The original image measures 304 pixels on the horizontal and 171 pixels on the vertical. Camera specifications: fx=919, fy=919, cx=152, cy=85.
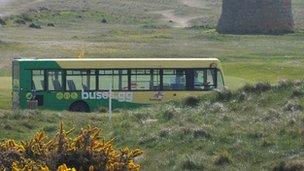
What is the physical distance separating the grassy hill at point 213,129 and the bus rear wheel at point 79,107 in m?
7.36

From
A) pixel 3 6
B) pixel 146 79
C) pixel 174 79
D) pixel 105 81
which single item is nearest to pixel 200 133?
pixel 105 81

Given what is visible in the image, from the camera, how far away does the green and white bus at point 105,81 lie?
90.6 ft

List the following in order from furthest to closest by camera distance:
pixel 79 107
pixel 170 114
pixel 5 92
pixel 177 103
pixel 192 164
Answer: pixel 5 92
pixel 79 107
pixel 177 103
pixel 170 114
pixel 192 164

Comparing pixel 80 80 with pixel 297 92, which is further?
pixel 80 80

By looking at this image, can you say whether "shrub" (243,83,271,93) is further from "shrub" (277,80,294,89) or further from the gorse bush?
the gorse bush

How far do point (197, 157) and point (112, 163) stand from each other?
3340mm

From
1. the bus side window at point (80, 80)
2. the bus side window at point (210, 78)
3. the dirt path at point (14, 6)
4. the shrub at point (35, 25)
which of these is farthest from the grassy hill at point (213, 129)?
the dirt path at point (14, 6)

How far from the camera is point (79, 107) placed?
27469 millimetres

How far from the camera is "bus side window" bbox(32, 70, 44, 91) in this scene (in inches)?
1091

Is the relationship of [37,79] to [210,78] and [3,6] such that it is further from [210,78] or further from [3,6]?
[3,6]

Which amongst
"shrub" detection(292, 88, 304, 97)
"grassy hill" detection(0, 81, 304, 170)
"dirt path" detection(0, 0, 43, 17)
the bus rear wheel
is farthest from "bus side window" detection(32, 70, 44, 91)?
"dirt path" detection(0, 0, 43, 17)

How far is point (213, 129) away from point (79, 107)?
1298cm

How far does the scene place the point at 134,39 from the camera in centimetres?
5684

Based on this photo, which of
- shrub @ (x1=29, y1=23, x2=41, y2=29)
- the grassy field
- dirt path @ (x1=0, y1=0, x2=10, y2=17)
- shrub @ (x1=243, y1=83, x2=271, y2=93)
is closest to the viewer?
the grassy field
